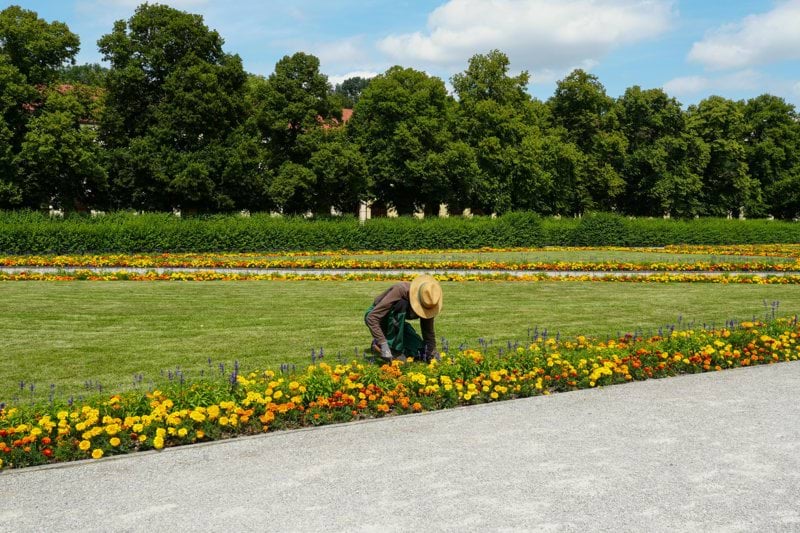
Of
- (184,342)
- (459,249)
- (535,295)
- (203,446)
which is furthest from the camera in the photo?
(459,249)

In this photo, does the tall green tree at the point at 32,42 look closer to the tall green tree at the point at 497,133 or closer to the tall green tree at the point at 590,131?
the tall green tree at the point at 497,133

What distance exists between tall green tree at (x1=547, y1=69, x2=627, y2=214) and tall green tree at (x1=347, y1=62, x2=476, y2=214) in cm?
1168

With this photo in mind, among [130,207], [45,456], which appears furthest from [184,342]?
[130,207]

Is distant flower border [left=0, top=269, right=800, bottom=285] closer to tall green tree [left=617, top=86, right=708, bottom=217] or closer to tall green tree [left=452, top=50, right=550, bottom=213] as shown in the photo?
tall green tree [left=452, top=50, right=550, bottom=213]

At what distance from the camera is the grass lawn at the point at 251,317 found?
8.23 meters

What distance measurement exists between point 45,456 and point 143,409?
81 cm

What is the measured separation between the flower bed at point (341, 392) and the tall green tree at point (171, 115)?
95.6 feet

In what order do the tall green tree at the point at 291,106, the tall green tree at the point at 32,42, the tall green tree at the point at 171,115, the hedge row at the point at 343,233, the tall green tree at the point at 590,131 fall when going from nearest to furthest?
the hedge row at the point at 343,233 → the tall green tree at the point at 32,42 → the tall green tree at the point at 171,115 → the tall green tree at the point at 291,106 → the tall green tree at the point at 590,131

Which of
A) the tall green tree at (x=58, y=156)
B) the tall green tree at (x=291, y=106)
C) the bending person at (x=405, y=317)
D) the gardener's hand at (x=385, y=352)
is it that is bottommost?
the gardener's hand at (x=385, y=352)

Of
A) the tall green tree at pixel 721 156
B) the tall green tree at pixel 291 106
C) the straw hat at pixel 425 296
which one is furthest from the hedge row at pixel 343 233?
the straw hat at pixel 425 296

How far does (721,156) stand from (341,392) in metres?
54.5

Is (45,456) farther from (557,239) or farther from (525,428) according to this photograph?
(557,239)

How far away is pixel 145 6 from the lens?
117 ft

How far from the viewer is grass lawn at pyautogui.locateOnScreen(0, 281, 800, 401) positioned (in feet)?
27.0
